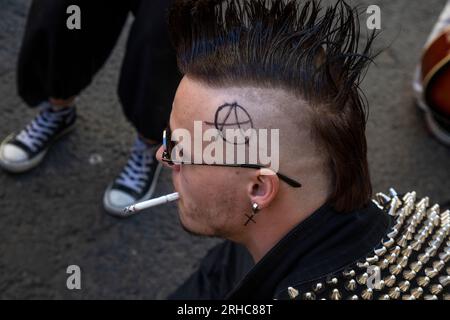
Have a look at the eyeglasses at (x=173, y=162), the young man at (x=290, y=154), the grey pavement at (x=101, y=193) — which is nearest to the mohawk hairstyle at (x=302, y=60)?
the young man at (x=290, y=154)

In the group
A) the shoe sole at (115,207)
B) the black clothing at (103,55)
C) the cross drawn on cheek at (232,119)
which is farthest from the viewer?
the shoe sole at (115,207)

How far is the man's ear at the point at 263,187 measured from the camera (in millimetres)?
1271

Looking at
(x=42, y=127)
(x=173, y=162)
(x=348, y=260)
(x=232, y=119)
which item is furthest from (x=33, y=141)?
(x=348, y=260)

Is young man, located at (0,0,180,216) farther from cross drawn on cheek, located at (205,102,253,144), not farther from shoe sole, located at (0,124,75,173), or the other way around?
cross drawn on cheek, located at (205,102,253,144)

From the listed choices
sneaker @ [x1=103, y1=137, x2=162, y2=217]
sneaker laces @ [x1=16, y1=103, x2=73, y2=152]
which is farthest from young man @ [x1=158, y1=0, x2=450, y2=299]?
sneaker laces @ [x1=16, y1=103, x2=73, y2=152]

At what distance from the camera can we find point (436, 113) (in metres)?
2.78

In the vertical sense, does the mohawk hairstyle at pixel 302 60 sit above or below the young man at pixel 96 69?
above

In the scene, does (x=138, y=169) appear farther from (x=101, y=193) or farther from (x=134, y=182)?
(x=101, y=193)

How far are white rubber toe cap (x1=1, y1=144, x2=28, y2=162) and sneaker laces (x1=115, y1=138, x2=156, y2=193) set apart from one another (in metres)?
0.43

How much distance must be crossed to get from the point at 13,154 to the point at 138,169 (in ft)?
1.81

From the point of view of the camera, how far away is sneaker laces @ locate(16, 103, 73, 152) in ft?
8.23

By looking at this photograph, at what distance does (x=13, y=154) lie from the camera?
247 cm

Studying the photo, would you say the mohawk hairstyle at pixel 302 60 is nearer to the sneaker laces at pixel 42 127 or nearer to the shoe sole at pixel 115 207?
the shoe sole at pixel 115 207
